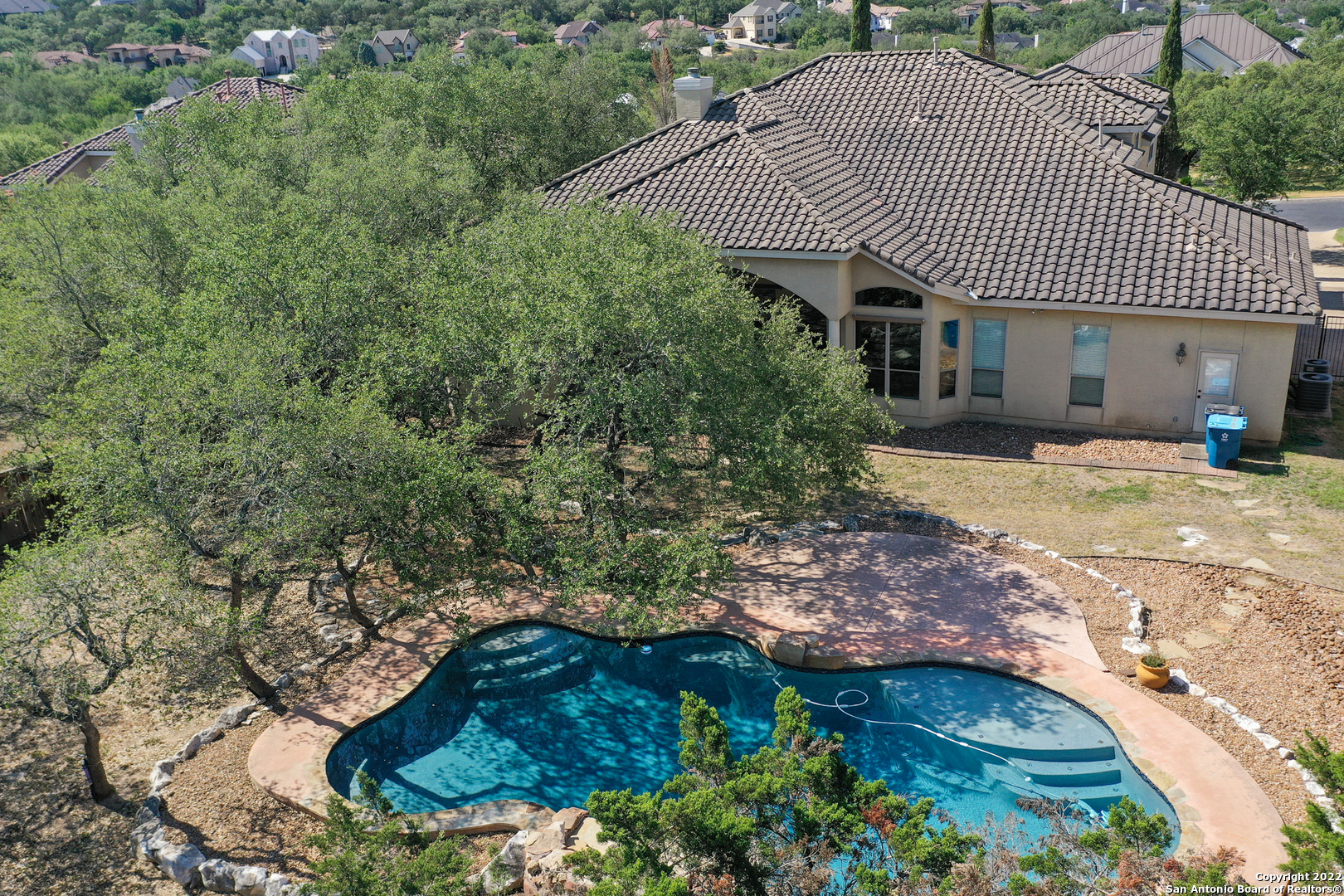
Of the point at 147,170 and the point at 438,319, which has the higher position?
the point at 147,170

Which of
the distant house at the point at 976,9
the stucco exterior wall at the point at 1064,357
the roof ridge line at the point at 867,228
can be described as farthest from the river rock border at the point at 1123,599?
the distant house at the point at 976,9

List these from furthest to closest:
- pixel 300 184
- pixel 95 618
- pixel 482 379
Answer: pixel 300 184
pixel 482 379
pixel 95 618

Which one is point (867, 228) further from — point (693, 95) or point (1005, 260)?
point (693, 95)

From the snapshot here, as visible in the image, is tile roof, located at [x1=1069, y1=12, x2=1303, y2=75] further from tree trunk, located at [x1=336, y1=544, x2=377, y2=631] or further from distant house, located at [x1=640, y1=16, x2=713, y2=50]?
tree trunk, located at [x1=336, y1=544, x2=377, y2=631]

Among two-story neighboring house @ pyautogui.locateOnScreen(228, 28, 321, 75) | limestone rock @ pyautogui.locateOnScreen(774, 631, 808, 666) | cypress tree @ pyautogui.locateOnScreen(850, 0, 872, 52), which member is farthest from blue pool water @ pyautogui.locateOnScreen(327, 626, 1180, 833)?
two-story neighboring house @ pyautogui.locateOnScreen(228, 28, 321, 75)

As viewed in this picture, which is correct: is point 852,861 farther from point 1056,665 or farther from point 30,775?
point 30,775

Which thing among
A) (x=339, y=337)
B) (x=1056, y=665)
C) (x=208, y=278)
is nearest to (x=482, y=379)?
(x=339, y=337)
